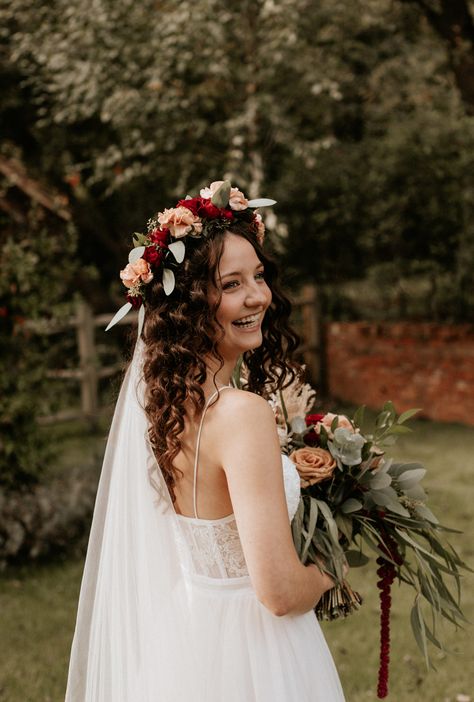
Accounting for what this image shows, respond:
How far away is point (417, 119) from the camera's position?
10.1m

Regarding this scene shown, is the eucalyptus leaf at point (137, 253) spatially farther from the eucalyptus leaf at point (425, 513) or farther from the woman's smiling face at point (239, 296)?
the eucalyptus leaf at point (425, 513)

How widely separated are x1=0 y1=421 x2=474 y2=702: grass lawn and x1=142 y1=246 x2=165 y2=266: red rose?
2252 millimetres

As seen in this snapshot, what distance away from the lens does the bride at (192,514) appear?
208 cm

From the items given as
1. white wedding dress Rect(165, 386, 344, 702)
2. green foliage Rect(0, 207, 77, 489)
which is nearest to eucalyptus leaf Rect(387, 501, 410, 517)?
white wedding dress Rect(165, 386, 344, 702)

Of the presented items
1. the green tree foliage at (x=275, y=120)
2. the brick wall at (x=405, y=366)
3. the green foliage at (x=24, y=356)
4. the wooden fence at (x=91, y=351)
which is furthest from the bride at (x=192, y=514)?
the brick wall at (x=405, y=366)

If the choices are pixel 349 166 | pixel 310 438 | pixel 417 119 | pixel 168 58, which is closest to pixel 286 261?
pixel 349 166

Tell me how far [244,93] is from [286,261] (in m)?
2.80

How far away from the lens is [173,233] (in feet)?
7.06

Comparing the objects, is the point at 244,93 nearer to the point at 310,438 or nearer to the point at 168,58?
the point at 168,58

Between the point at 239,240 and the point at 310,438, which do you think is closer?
the point at 239,240

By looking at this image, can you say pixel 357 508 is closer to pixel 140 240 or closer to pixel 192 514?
pixel 192 514

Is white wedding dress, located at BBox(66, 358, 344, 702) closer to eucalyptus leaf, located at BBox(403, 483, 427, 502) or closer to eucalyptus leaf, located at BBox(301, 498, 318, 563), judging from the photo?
eucalyptus leaf, located at BBox(301, 498, 318, 563)

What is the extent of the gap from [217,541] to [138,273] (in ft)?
2.38

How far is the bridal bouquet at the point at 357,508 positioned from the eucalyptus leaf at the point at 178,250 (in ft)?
2.18
